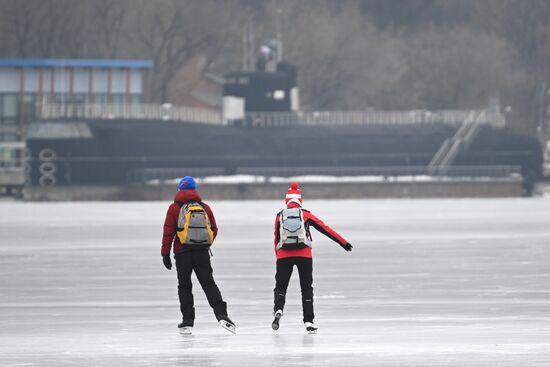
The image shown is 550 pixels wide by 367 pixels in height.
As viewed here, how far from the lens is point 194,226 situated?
18016mm

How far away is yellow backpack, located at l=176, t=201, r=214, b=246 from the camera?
18000 millimetres

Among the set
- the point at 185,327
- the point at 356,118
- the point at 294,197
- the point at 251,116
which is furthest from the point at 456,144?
the point at 185,327

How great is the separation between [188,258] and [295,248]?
1226 millimetres

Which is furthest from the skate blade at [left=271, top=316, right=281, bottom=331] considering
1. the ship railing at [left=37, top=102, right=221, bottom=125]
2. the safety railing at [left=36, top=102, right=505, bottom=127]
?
the ship railing at [left=37, top=102, right=221, bottom=125]

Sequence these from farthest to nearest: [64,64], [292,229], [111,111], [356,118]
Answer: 1. [356,118]
2. [64,64]
3. [111,111]
4. [292,229]

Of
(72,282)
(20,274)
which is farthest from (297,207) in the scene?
(20,274)

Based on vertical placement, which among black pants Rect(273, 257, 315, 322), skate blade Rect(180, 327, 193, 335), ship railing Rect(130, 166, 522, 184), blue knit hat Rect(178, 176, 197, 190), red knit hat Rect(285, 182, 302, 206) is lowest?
skate blade Rect(180, 327, 193, 335)

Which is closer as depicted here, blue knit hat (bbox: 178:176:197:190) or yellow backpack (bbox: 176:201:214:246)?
yellow backpack (bbox: 176:201:214:246)

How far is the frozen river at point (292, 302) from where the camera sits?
16.3 meters

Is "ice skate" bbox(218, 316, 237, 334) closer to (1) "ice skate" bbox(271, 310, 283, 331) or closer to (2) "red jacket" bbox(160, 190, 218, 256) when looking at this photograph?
(1) "ice skate" bbox(271, 310, 283, 331)

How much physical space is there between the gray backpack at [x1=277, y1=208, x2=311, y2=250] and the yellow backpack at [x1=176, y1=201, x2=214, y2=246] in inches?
31.8

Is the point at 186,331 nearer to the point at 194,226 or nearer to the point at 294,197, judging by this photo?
the point at 194,226

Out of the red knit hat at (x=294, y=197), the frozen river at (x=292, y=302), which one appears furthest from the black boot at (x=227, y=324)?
the red knit hat at (x=294, y=197)

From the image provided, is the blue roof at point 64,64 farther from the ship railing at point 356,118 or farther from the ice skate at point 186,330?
the ice skate at point 186,330
